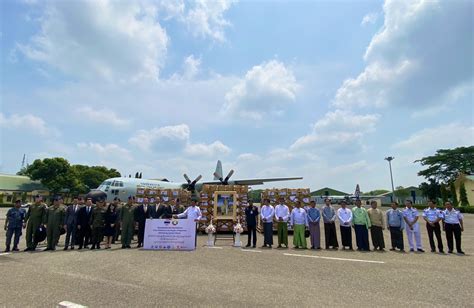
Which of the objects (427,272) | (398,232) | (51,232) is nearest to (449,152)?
(398,232)

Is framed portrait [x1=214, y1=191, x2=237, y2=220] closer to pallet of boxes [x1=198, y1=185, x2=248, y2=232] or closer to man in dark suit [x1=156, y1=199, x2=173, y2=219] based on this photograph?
pallet of boxes [x1=198, y1=185, x2=248, y2=232]

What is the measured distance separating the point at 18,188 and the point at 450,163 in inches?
3683

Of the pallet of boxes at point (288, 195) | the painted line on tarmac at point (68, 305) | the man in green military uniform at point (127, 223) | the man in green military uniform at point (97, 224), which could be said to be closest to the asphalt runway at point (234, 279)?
the painted line on tarmac at point (68, 305)

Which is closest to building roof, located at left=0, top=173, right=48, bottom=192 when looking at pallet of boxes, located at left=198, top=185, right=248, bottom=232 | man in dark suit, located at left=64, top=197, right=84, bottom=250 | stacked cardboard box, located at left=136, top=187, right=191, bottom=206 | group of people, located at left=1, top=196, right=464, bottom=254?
stacked cardboard box, located at left=136, top=187, right=191, bottom=206

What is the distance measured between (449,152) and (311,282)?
66.2 metres

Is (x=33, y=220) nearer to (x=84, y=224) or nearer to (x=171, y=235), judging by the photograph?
(x=84, y=224)

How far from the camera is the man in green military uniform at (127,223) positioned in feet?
35.4

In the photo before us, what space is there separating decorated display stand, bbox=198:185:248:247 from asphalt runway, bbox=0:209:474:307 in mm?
5049

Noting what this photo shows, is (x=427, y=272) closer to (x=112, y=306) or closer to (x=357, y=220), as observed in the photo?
(x=357, y=220)

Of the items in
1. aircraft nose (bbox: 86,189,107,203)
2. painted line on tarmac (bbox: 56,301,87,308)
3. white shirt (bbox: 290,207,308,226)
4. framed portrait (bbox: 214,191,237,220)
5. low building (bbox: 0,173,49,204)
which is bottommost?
painted line on tarmac (bbox: 56,301,87,308)

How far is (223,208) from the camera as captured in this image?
14.8 meters

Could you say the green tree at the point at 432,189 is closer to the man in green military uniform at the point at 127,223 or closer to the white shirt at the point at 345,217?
the white shirt at the point at 345,217

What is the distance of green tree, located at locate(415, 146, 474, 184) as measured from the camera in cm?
5559

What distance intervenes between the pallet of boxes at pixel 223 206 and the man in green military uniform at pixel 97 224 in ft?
18.1
